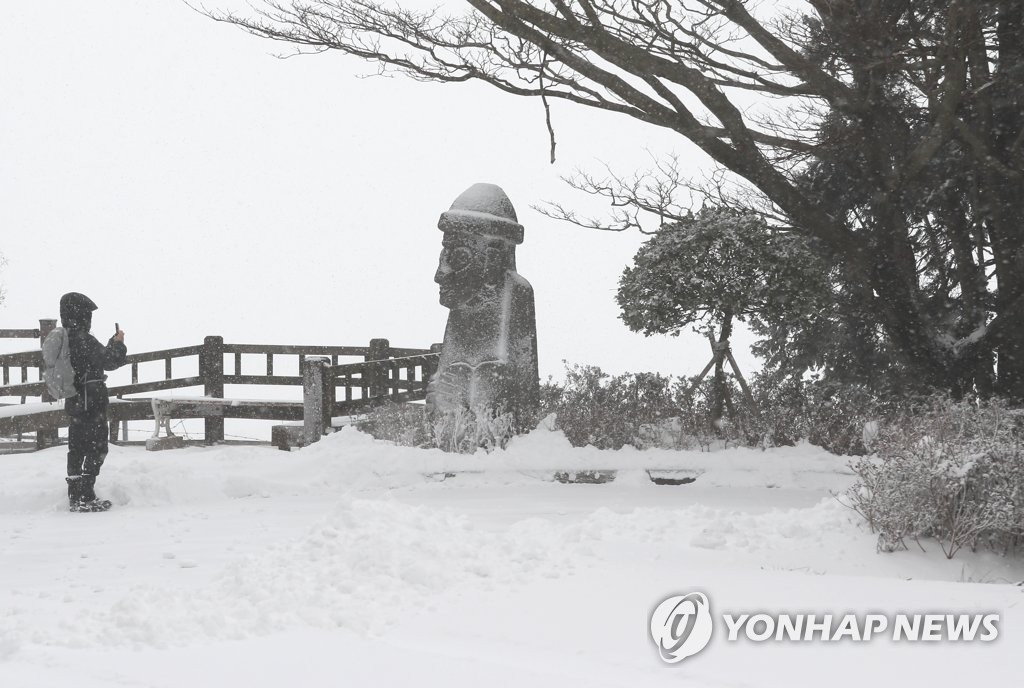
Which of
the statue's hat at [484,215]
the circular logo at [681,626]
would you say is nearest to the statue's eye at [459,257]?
the statue's hat at [484,215]

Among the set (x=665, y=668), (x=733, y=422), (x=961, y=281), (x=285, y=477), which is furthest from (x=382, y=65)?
(x=665, y=668)

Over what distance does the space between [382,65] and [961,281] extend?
794 cm

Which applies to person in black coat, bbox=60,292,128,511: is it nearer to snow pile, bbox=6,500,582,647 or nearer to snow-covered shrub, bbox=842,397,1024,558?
snow pile, bbox=6,500,582,647

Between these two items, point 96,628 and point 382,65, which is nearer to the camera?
point 96,628

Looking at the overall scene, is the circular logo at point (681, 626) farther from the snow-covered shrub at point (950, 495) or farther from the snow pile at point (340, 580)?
the snow-covered shrub at point (950, 495)

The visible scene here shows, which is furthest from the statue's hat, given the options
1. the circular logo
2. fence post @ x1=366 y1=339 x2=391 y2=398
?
the circular logo

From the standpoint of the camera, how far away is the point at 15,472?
408 inches

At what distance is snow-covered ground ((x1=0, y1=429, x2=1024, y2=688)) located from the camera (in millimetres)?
4422

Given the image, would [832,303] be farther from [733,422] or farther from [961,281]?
[733,422]

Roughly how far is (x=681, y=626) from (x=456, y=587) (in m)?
1.44

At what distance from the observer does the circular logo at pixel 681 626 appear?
4.62m

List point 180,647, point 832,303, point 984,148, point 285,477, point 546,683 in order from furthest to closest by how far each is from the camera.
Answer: point 832,303
point 984,148
point 285,477
point 180,647
point 546,683

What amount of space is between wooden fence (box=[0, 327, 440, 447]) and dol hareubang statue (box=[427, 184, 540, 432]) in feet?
6.28

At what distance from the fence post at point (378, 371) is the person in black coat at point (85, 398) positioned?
16.6 feet
